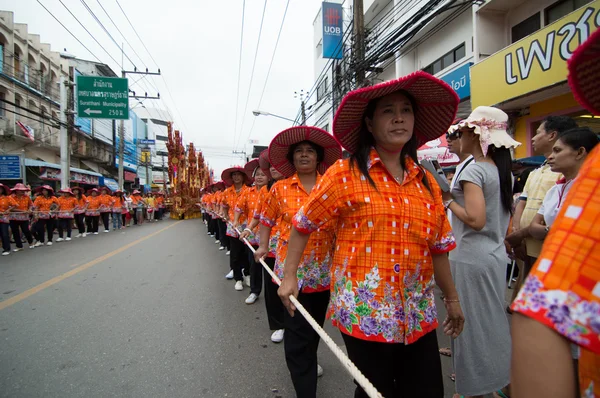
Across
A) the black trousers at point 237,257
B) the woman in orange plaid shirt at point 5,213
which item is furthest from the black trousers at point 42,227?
the black trousers at point 237,257

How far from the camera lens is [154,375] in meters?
2.55

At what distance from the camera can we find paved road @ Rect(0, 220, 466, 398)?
2430 millimetres

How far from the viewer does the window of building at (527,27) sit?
7.50 meters

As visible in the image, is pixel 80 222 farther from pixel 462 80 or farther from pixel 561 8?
pixel 561 8

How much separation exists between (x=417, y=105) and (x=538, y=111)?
24.5 ft

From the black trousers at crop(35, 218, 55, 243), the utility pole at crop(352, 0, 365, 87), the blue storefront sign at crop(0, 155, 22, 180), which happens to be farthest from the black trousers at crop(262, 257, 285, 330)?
the blue storefront sign at crop(0, 155, 22, 180)

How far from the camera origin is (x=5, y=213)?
902cm

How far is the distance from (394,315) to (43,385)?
8.81 ft

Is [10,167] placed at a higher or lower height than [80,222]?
higher

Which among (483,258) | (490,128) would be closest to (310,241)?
(483,258)

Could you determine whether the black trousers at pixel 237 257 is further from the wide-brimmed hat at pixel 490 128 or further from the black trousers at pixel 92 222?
the black trousers at pixel 92 222

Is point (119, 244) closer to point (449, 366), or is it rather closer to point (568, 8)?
point (449, 366)

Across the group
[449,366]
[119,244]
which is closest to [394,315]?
[449,366]

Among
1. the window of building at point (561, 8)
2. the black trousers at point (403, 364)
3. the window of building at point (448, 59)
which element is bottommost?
the black trousers at point (403, 364)
